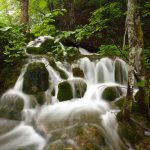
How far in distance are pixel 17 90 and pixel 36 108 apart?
3.00ft

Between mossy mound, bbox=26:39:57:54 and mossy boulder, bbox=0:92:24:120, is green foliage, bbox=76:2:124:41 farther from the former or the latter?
mossy boulder, bbox=0:92:24:120

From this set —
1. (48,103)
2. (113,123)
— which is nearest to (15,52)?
(48,103)

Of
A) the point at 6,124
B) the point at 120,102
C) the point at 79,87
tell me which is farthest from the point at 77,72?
the point at 6,124

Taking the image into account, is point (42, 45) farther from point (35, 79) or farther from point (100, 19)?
point (100, 19)

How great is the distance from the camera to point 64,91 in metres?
7.01

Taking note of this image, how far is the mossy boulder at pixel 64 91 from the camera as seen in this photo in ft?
22.7

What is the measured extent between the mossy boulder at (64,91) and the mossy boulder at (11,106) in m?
1.05

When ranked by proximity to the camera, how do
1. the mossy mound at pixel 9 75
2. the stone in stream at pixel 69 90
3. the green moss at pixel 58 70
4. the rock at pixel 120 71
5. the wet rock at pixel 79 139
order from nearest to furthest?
1. the wet rock at pixel 79 139
2. the stone in stream at pixel 69 90
3. the mossy mound at pixel 9 75
4. the green moss at pixel 58 70
5. the rock at pixel 120 71

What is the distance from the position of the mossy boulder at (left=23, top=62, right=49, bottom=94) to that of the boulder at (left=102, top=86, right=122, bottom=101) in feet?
5.55

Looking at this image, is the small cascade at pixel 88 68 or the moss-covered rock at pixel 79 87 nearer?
the moss-covered rock at pixel 79 87

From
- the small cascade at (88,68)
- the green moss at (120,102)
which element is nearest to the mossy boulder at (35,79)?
the small cascade at (88,68)

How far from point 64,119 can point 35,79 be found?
71.3 inches

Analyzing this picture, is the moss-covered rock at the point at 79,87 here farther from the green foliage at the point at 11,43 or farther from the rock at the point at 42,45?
the rock at the point at 42,45

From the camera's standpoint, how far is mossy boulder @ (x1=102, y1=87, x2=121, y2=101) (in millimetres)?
6832
